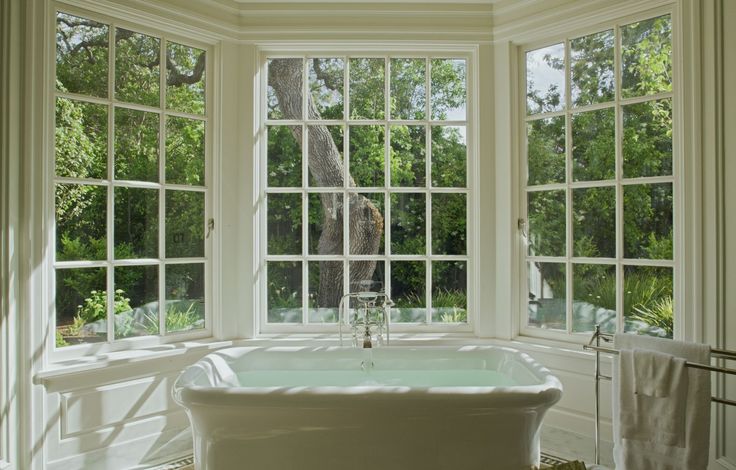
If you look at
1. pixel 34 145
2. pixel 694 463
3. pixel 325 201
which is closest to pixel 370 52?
pixel 325 201

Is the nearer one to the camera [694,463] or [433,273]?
[694,463]

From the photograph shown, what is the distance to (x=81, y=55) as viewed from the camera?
2684 millimetres

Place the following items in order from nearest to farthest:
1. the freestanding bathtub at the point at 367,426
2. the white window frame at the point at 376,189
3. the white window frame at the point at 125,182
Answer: the freestanding bathtub at the point at 367,426 → the white window frame at the point at 125,182 → the white window frame at the point at 376,189

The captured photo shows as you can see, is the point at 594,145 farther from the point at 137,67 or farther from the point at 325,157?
the point at 137,67

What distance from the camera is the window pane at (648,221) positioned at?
2.67 m

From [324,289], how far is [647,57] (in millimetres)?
2222

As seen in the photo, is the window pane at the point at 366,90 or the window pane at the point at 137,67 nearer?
the window pane at the point at 137,67

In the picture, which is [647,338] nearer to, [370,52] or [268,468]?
[268,468]

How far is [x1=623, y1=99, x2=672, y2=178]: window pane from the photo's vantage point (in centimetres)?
268

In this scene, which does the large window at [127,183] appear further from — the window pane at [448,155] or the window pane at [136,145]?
the window pane at [448,155]

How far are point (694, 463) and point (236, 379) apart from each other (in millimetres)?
2061

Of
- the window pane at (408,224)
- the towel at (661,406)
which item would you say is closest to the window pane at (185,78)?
the window pane at (408,224)

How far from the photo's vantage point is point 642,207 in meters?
2.75

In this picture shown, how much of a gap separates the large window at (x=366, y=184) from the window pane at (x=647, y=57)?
920 millimetres
